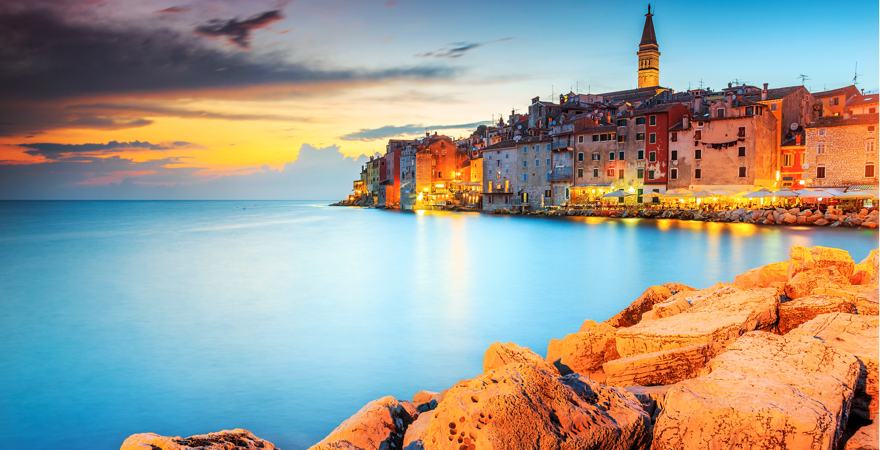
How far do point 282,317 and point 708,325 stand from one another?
1092cm

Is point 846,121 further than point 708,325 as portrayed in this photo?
Yes

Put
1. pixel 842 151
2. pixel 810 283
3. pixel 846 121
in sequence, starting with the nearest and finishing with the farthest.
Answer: pixel 810 283 → pixel 846 121 → pixel 842 151

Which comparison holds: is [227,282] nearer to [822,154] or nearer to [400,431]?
[400,431]

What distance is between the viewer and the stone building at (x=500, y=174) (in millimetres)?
61906

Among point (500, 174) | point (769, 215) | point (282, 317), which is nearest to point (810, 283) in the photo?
point (282, 317)

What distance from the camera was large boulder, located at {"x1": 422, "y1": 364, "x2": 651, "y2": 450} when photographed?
11.4 feet

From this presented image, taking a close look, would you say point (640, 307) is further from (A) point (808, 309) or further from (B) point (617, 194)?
(B) point (617, 194)

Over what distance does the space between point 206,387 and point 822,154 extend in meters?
43.8

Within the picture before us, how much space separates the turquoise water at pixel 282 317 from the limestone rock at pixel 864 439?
551cm

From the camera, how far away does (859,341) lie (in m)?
5.53

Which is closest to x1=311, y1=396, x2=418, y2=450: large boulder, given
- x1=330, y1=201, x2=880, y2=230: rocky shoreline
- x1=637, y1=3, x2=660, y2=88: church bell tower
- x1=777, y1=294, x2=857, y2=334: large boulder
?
x1=777, y1=294, x2=857, y2=334: large boulder

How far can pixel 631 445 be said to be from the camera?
12.9 feet

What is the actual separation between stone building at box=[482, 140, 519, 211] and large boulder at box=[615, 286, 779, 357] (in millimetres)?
54363

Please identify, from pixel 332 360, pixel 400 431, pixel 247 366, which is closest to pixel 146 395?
pixel 247 366
